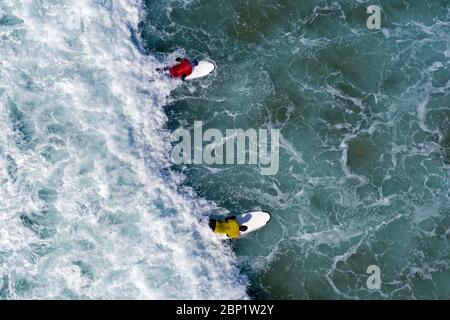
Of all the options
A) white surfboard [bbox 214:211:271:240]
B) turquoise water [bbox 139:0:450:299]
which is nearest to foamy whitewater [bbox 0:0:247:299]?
white surfboard [bbox 214:211:271:240]

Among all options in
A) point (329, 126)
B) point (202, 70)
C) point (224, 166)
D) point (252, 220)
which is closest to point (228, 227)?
point (252, 220)

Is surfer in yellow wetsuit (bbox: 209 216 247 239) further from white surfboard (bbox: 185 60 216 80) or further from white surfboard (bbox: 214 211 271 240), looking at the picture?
white surfboard (bbox: 185 60 216 80)

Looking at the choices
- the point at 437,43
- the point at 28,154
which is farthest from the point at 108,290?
the point at 437,43
